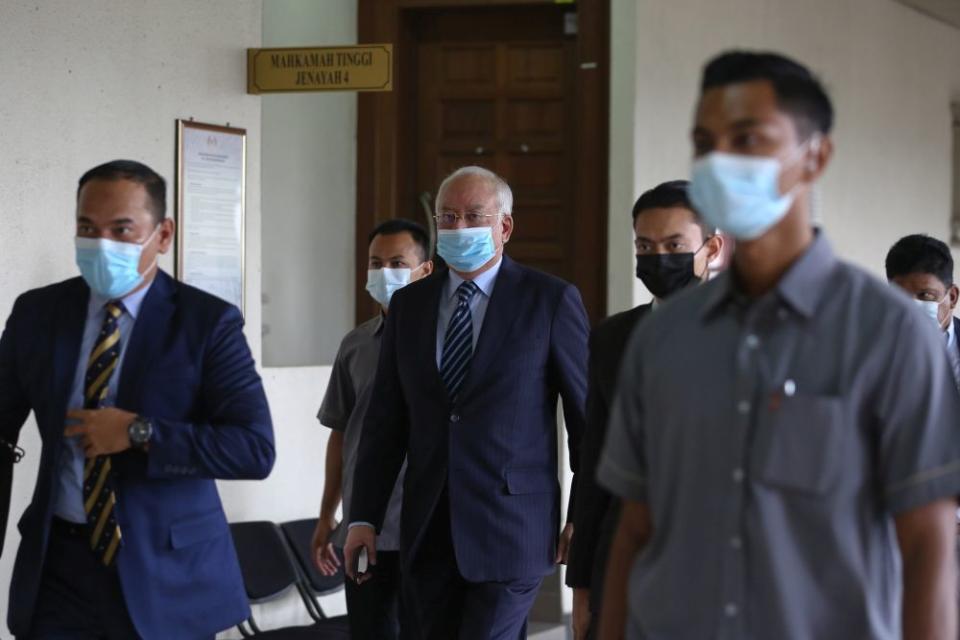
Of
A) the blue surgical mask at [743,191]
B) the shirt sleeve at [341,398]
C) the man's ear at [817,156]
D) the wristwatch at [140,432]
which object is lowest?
the shirt sleeve at [341,398]

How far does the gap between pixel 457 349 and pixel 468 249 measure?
0.32m

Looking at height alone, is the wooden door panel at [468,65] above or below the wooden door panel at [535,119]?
above

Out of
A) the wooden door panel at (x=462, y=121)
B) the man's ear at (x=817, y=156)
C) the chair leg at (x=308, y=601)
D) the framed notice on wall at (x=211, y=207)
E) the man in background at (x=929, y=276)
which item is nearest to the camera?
the man's ear at (x=817, y=156)

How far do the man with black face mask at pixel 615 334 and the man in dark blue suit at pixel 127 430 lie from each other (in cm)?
77

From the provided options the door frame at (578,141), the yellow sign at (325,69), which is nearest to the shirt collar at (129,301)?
the yellow sign at (325,69)

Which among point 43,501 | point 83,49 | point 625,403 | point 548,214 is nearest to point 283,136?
point 548,214

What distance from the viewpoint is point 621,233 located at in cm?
835

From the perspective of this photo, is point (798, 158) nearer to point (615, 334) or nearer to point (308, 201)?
point (615, 334)

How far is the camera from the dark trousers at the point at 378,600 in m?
4.90

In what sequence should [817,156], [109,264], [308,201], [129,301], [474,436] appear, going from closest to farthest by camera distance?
[817,156]
[109,264]
[129,301]
[474,436]
[308,201]

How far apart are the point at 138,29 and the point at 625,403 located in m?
3.99

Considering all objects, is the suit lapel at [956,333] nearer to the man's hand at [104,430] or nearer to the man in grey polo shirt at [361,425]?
the man in grey polo shirt at [361,425]

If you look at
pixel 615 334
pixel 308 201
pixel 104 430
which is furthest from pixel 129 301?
pixel 308 201

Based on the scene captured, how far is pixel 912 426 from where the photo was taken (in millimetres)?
2178
